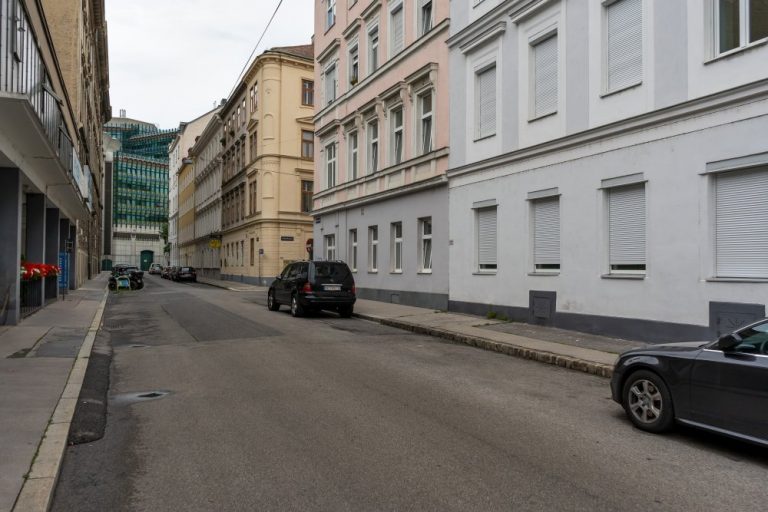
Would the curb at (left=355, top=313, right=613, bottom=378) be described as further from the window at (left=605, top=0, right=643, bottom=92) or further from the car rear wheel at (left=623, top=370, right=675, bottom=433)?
the window at (left=605, top=0, right=643, bottom=92)

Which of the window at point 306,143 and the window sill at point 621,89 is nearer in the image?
the window sill at point 621,89

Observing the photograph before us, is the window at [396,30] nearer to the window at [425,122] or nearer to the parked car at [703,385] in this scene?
the window at [425,122]

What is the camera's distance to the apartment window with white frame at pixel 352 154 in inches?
1005

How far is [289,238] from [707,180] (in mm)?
31299

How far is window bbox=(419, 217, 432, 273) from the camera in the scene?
19547mm

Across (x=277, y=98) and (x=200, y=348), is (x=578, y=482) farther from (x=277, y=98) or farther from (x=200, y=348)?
(x=277, y=98)

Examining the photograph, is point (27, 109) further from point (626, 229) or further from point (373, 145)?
point (373, 145)

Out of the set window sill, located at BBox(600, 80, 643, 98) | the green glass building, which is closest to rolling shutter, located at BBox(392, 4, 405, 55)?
window sill, located at BBox(600, 80, 643, 98)

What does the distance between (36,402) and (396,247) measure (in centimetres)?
1598

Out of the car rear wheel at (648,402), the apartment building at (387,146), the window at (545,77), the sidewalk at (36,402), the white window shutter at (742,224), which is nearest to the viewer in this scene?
the sidewalk at (36,402)

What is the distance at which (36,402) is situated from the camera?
630 cm

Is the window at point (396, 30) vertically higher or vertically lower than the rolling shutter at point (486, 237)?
higher

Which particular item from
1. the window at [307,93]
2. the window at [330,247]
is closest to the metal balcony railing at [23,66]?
the window at [330,247]

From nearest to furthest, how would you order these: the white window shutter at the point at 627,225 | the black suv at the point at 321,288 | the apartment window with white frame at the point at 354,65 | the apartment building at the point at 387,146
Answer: the white window shutter at the point at 627,225 → the black suv at the point at 321,288 → the apartment building at the point at 387,146 → the apartment window with white frame at the point at 354,65
